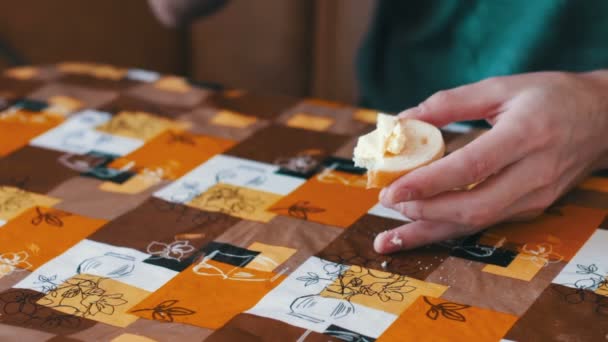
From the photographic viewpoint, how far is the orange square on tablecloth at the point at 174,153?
0.91 m

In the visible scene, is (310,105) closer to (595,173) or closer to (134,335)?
(595,173)

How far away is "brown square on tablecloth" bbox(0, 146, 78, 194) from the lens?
878mm

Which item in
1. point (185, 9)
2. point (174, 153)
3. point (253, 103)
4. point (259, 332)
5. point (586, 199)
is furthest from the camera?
point (185, 9)

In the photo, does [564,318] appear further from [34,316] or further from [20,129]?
[20,129]

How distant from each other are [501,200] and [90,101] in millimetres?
612

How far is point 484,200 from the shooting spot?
0.72 meters

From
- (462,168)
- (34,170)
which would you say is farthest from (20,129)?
(462,168)

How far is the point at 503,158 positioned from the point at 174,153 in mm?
398

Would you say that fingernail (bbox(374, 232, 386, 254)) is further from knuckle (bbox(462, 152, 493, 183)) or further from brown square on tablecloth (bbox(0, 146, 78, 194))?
brown square on tablecloth (bbox(0, 146, 78, 194))

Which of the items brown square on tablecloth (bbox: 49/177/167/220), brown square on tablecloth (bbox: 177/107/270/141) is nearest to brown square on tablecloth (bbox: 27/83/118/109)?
brown square on tablecloth (bbox: 177/107/270/141)

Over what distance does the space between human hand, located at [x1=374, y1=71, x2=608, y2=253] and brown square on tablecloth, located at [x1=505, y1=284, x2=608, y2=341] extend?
10 cm

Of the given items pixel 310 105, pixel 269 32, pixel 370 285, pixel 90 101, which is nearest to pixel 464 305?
pixel 370 285

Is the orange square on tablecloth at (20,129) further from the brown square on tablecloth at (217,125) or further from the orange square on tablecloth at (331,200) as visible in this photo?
the orange square on tablecloth at (331,200)

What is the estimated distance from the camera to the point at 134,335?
62 cm
